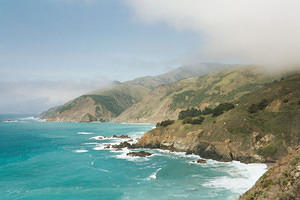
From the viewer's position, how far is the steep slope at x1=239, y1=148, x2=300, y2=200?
44.5 feet

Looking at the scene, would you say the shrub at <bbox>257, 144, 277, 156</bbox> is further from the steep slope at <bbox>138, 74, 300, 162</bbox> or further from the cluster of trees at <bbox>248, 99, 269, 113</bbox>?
the cluster of trees at <bbox>248, 99, 269, 113</bbox>

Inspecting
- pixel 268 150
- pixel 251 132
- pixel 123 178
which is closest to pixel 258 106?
pixel 251 132

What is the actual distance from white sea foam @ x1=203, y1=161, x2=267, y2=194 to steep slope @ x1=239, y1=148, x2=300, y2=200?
24636 millimetres

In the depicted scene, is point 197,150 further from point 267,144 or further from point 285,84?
point 285,84

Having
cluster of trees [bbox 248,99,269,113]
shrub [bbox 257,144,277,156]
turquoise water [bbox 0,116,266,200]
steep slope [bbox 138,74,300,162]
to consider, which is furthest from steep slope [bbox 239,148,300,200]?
cluster of trees [bbox 248,99,269,113]

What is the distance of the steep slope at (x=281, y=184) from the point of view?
13562 mm

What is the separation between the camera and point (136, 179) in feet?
161

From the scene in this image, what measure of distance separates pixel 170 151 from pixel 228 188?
41.8m

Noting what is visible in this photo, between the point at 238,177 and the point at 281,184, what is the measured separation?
3548 cm

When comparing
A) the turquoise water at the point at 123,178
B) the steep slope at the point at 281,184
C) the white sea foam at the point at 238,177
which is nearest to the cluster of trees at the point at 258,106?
the white sea foam at the point at 238,177

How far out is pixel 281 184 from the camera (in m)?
14.6

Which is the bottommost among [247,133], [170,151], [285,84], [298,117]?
[170,151]

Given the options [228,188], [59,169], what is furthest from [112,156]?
[228,188]

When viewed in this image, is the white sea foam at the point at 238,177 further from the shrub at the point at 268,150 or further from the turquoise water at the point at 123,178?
the shrub at the point at 268,150
